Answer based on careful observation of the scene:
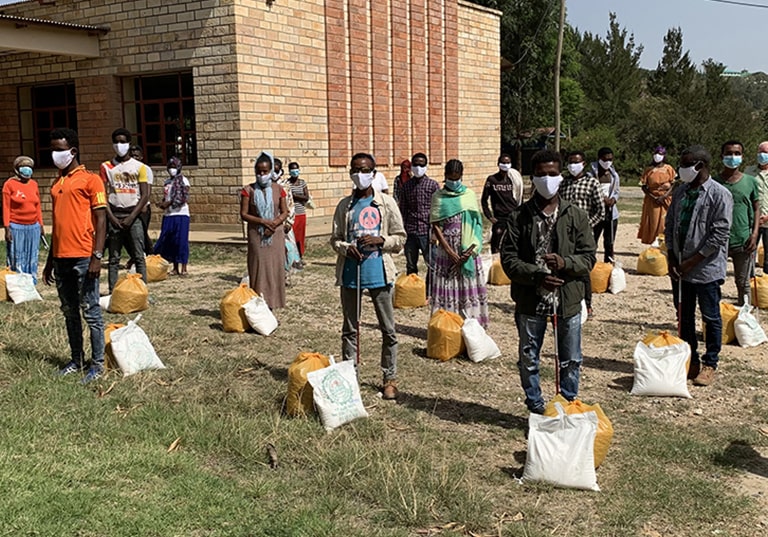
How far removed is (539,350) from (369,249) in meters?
1.48

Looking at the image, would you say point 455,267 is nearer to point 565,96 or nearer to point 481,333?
point 481,333

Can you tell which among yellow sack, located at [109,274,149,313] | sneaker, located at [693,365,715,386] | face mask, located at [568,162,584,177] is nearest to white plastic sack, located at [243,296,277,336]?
yellow sack, located at [109,274,149,313]

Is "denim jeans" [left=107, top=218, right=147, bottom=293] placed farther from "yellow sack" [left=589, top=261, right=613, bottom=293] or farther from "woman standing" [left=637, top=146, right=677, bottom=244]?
"woman standing" [left=637, top=146, right=677, bottom=244]

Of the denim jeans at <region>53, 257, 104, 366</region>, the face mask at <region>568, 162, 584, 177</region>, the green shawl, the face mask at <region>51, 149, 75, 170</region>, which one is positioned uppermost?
the face mask at <region>51, 149, 75, 170</region>

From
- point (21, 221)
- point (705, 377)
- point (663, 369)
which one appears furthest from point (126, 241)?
point (705, 377)

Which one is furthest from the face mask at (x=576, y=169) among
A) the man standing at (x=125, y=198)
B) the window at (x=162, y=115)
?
the window at (x=162, y=115)

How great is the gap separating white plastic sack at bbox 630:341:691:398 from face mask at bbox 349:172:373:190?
7.90ft

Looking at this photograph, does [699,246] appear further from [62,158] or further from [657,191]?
[657,191]

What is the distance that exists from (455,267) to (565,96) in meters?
44.8

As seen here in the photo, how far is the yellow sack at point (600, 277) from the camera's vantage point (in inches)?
402

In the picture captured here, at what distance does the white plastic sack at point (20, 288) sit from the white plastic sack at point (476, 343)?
555cm

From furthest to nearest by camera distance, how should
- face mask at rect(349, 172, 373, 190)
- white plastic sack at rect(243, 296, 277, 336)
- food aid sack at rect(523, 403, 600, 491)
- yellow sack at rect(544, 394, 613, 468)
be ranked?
white plastic sack at rect(243, 296, 277, 336), face mask at rect(349, 172, 373, 190), yellow sack at rect(544, 394, 613, 468), food aid sack at rect(523, 403, 600, 491)

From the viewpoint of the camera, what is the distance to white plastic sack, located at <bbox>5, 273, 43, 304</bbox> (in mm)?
9422

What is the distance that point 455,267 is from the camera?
25.3 feet
